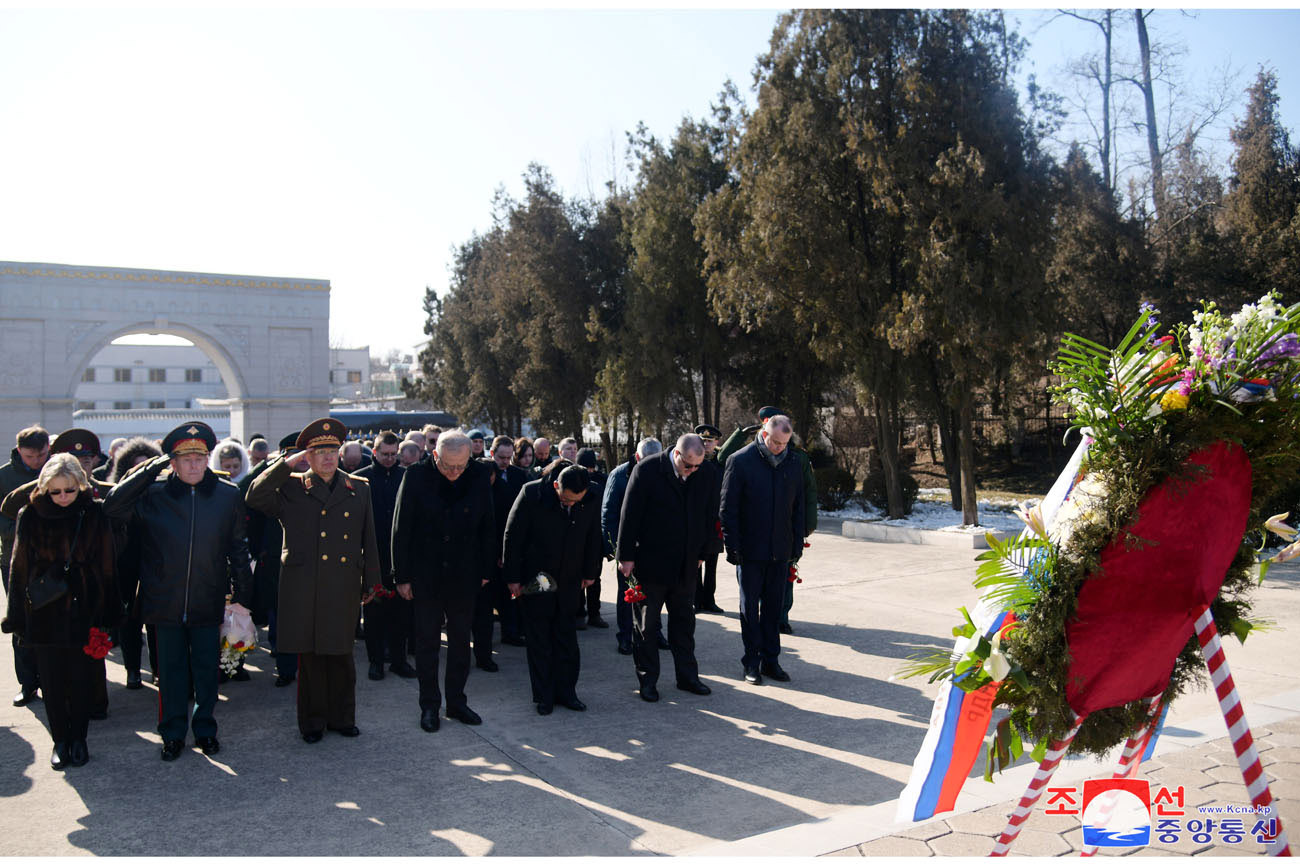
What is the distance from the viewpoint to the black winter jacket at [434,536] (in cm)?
617

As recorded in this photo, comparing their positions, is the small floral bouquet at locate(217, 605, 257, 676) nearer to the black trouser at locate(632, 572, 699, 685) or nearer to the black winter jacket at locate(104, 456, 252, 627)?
the black winter jacket at locate(104, 456, 252, 627)

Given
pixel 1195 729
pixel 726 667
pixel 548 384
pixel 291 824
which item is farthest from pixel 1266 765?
pixel 548 384

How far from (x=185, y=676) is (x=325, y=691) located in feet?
2.66

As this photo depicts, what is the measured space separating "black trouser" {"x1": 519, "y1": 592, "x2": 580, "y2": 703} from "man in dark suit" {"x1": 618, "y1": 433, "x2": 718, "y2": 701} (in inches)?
22.2

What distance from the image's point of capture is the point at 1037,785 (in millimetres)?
3631

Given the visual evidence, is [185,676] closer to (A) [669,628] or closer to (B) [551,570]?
(B) [551,570]

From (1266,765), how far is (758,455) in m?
3.82

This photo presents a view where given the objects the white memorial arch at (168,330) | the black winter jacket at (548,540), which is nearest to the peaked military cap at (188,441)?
the black winter jacket at (548,540)

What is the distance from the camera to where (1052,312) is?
15844 millimetres

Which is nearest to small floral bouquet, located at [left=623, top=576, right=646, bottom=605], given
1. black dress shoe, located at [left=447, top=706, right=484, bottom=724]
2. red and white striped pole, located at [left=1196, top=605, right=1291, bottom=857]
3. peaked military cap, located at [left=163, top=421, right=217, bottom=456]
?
black dress shoe, located at [left=447, top=706, right=484, bottom=724]

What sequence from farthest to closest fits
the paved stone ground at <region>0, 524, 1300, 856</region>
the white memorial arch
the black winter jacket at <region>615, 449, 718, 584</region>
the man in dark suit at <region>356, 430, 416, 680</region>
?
the white memorial arch
the man in dark suit at <region>356, 430, 416, 680</region>
the black winter jacket at <region>615, 449, 718, 584</region>
the paved stone ground at <region>0, 524, 1300, 856</region>

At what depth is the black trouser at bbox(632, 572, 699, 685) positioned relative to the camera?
6.75 m

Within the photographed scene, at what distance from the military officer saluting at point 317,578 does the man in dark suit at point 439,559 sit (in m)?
0.38

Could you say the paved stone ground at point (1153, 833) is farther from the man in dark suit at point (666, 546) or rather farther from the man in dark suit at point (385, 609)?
the man in dark suit at point (385, 609)
